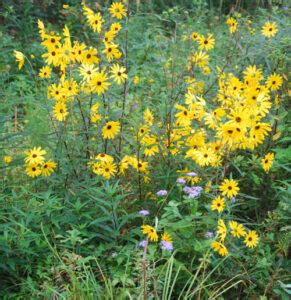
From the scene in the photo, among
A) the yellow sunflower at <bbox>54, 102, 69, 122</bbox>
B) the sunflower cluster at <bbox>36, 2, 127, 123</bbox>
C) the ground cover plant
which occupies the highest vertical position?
the sunflower cluster at <bbox>36, 2, 127, 123</bbox>

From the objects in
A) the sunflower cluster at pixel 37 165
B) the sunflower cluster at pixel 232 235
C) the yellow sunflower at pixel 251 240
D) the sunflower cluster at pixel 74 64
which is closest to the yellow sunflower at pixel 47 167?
the sunflower cluster at pixel 37 165

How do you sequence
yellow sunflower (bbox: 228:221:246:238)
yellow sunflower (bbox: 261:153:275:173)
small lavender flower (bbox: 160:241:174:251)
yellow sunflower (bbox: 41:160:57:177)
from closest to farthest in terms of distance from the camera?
small lavender flower (bbox: 160:241:174:251) → yellow sunflower (bbox: 228:221:246:238) → yellow sunflower (bbox: 261:153:275:173) → yellow sunflower (bbox: 41:160:57:177)

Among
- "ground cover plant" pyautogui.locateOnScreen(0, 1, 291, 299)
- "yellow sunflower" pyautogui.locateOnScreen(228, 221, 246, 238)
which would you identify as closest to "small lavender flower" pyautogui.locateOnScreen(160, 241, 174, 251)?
"ground cover plant" pyautogui.locateOnScreen(0, 1, 291, 299)

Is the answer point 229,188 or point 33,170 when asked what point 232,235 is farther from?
point 33,170

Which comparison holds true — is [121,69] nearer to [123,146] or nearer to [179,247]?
[123,146]

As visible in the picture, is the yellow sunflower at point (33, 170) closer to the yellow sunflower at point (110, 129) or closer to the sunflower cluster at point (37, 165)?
the sunflower cluster at point (37, 165)

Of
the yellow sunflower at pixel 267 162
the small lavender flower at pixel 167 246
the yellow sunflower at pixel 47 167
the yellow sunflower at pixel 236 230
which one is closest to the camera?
the small lavender flower at pixel 167 246

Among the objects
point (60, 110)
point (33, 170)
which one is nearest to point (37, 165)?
point (33, 170)

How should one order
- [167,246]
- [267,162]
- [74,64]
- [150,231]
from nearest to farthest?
[167,246] < [150,231] < [267,162] < [74,64]

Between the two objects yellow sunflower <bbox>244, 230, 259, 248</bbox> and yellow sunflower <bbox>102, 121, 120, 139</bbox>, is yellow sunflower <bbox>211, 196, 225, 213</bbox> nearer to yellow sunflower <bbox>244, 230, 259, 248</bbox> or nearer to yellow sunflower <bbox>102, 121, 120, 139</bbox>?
yellow sunflower <bbox>244, 230, 259, 248</bbox>

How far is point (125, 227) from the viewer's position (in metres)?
2.88

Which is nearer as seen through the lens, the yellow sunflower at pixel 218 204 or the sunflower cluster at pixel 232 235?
the sunflower cluster at pixel 232 235

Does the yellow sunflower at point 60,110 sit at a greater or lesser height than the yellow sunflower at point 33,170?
greater

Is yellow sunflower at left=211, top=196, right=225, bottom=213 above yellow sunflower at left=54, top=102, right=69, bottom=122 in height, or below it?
below
